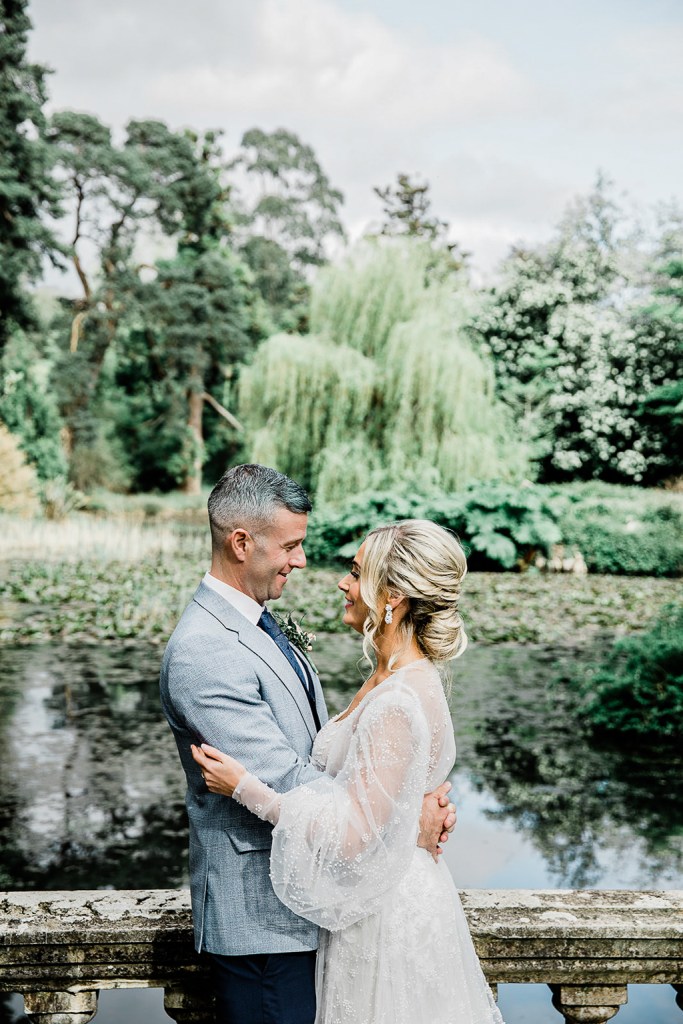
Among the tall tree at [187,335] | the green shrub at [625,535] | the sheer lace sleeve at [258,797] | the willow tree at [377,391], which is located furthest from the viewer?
the tall tree at [187,335]

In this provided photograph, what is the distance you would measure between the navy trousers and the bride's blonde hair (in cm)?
61

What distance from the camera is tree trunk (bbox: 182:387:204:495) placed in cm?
3247

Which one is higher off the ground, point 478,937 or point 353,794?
point 353,794

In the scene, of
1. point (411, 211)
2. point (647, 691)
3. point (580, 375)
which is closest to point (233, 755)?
point (647, 691)

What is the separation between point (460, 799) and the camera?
7.04m

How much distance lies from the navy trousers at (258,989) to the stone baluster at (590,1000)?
1.85ft

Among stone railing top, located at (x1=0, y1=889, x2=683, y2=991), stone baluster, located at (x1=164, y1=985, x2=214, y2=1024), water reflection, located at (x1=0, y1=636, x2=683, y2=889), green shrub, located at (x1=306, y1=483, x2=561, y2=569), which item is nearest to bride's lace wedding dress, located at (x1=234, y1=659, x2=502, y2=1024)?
stone railing top, located at (x1=0, y1=889, x2=683, y2=991)

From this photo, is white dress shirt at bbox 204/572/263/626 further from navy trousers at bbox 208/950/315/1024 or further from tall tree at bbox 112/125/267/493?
tall tree at bbox 112/125/267/493

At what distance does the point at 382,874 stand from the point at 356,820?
12 cm

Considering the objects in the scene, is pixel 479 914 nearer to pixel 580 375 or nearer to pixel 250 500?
pixel 250 500

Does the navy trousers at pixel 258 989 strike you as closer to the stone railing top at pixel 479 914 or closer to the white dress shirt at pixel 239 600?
the stone railing top at pixel 479 914

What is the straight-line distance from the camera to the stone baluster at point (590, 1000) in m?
1.97

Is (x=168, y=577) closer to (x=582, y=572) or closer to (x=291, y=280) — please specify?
(x=582, y=572)

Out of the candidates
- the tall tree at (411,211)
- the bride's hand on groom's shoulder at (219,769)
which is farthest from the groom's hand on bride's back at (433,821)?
the tall tree at (411,211)
